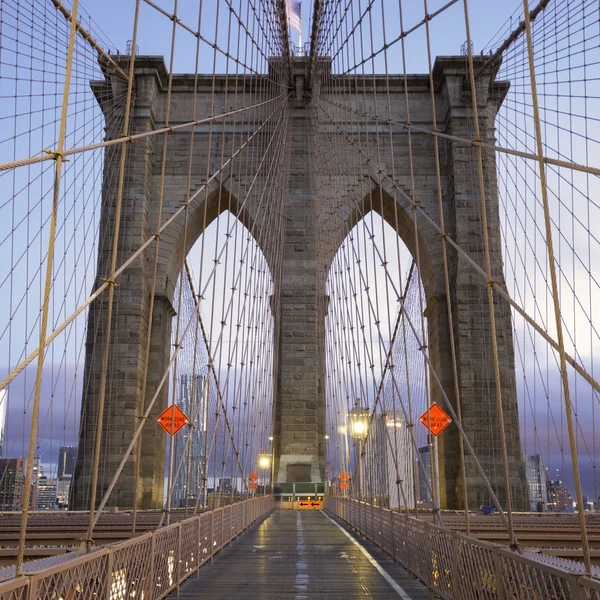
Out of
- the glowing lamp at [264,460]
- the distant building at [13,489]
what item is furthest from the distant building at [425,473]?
the distant building at [13,489]

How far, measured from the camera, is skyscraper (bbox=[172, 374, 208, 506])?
367 inches

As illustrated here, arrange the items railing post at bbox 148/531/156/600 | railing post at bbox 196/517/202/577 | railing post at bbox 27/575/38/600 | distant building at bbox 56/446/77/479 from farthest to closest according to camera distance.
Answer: distant building at bbox 56/446/77/479
railing post at bbox 196/517/202/577
railing post at bbox 148/531/156/600
railing post at bbox 27/575/38/600

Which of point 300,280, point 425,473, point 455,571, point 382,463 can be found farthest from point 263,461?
point 455,571

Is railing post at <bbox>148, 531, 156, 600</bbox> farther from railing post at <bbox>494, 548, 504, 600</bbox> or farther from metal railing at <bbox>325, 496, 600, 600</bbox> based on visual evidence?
railing post at <bbox>494, 548, 504, 600</bbox>

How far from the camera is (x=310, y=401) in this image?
2245cm

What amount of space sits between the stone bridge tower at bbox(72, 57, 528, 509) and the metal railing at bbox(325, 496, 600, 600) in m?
11.7

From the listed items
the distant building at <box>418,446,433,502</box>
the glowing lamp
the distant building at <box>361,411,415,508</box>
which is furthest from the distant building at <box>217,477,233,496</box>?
the distant building at <box>418,446,433,502</box>

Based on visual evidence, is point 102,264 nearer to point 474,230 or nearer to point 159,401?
point 159,401

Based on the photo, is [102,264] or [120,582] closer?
[120,582]

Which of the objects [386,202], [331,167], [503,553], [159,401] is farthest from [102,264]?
[503,553]

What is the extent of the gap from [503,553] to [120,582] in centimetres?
234

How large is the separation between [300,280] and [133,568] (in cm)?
1850

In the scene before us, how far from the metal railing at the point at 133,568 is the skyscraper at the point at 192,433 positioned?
71cm

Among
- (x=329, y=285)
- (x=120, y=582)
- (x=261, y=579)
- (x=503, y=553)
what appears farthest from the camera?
(x=329, y=285)
